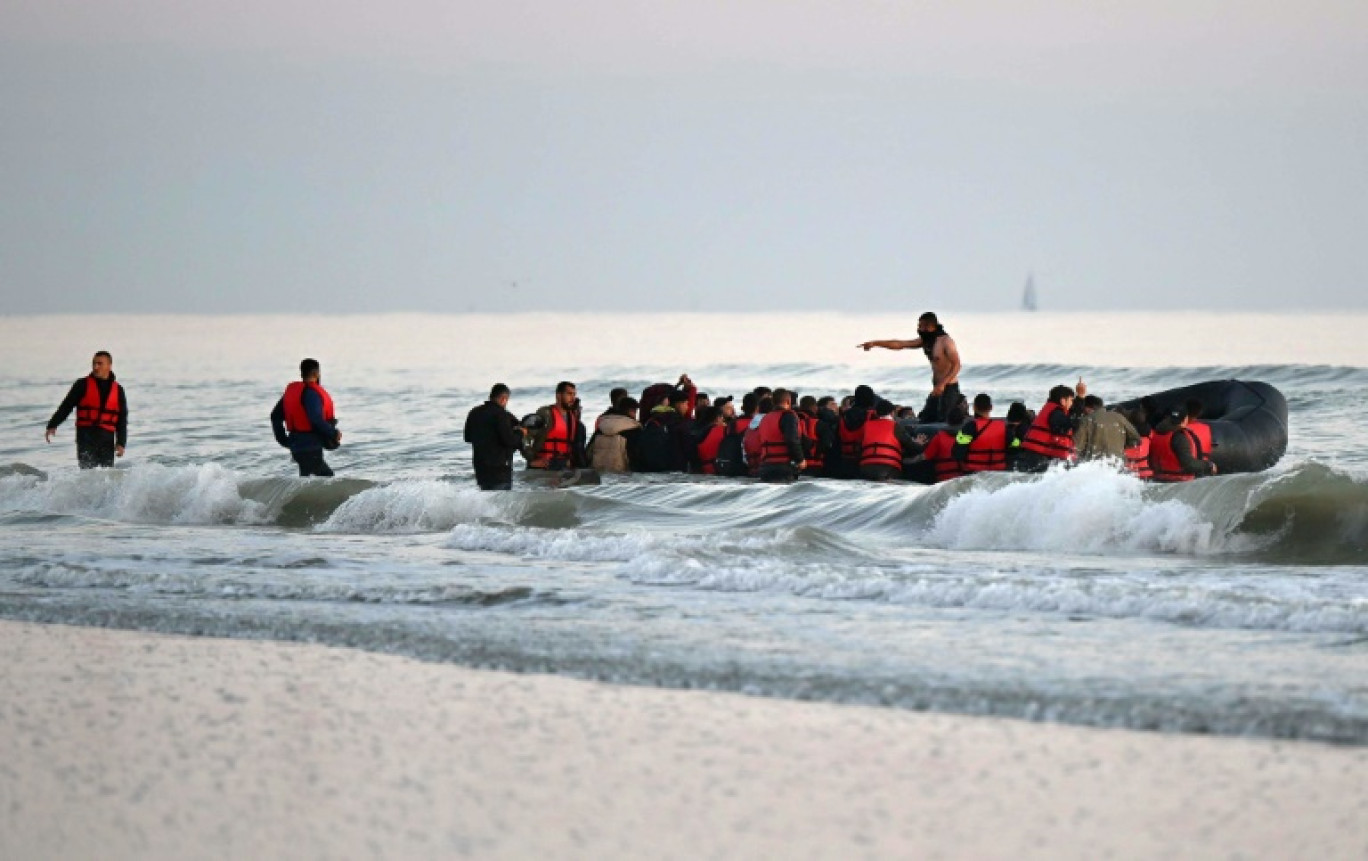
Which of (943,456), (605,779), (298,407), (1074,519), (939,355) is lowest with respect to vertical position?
(605,779)

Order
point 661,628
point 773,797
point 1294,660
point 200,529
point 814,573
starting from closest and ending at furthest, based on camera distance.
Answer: point 773,797, point 1294,660, point 661,628, point 814,573, point 200,529

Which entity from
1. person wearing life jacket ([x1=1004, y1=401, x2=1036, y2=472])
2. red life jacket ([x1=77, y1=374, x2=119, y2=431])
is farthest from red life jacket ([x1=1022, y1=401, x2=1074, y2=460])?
red life jacket ([x1=77, y1=374, x2=119, y2=431])

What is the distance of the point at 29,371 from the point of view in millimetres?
53438

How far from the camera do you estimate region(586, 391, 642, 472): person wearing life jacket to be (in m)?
16.6

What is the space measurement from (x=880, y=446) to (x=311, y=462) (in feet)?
16.3

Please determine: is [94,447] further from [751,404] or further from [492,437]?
[751,404]

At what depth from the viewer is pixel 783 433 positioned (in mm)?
15656

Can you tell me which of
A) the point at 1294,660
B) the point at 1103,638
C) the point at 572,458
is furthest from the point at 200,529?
the point at 1294,660

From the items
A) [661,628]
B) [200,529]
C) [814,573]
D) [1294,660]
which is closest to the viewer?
[1294,660]

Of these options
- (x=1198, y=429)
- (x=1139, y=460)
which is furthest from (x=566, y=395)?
(x=1198, y=429)

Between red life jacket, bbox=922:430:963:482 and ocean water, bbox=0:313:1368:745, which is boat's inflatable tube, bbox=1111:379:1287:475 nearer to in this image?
red life jacket, bbox=922:430:963:482

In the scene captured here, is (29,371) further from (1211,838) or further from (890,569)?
(1211,838)

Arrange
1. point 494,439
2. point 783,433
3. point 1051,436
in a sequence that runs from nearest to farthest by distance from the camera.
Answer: point 1051,436 → point 494,439 → point 783,433

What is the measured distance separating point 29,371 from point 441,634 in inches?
1936
